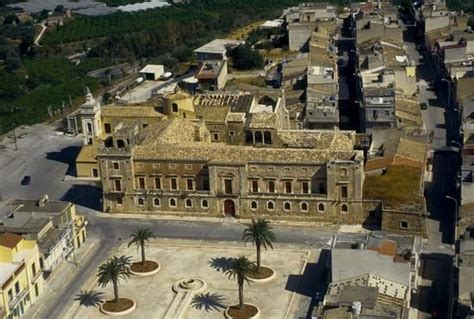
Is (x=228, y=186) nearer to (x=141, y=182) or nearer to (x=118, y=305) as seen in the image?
(x=141, y=182)

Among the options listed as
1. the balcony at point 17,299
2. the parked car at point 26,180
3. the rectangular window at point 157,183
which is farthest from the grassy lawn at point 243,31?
the balcony at point 17,299

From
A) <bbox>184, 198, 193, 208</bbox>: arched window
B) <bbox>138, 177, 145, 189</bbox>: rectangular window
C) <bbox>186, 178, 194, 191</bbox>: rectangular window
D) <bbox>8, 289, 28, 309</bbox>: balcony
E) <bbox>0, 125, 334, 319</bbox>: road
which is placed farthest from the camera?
<bbox>138, 177, 145, 189</bbox>: rectangular window

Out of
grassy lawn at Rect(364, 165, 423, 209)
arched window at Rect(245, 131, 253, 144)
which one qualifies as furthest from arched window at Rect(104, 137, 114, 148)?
grassy lawn at Rect(364, 165, 423, 209)

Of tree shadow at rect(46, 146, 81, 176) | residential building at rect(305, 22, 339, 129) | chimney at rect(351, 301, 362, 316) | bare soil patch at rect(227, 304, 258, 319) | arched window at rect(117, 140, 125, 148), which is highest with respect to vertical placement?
arched window at rect(117, 140, 125, 148)

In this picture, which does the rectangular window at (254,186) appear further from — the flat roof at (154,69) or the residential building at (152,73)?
the flat roof at (154,69)

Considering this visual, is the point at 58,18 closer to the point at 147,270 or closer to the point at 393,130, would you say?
the point at 393,130

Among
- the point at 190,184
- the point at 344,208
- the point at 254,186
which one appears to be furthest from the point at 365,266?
the point at 190,184

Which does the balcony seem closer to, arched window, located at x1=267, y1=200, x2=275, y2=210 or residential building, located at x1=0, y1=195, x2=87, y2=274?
residential building, located at x1=0, y1=195, x2=87, y2=274
